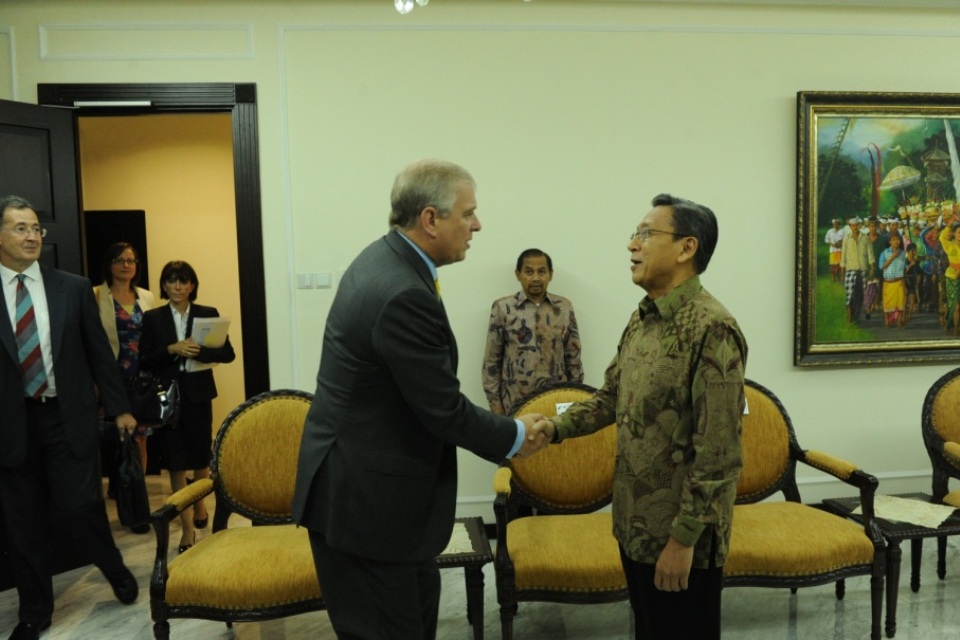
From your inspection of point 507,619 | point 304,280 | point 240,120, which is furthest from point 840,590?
point 240,120

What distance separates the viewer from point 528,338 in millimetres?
4043

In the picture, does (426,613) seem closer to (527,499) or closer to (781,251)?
(527,499)

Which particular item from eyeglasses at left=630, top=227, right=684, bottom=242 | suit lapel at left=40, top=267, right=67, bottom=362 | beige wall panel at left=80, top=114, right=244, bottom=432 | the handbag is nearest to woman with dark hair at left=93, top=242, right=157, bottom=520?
the handbag

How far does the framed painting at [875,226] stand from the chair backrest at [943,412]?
2.91ft

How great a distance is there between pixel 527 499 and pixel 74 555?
2354 mm

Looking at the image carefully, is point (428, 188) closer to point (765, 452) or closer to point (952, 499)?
point (765, 452)

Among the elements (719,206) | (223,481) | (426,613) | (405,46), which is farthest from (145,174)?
(426,613)

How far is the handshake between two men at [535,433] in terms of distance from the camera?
2.18 m

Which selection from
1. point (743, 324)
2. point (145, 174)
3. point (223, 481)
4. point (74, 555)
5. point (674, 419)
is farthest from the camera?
point (145, 174)

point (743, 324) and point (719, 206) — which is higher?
point (719, 206)

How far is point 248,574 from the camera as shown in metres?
2.61

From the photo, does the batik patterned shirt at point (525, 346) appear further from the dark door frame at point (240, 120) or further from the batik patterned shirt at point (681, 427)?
the batik patterned shirt at point (681, 427)

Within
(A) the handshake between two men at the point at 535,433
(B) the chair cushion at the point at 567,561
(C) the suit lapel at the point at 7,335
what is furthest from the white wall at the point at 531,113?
(A) the handshake between two men at the point at 535,433

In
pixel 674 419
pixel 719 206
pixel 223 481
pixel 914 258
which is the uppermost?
pixel 719 206
